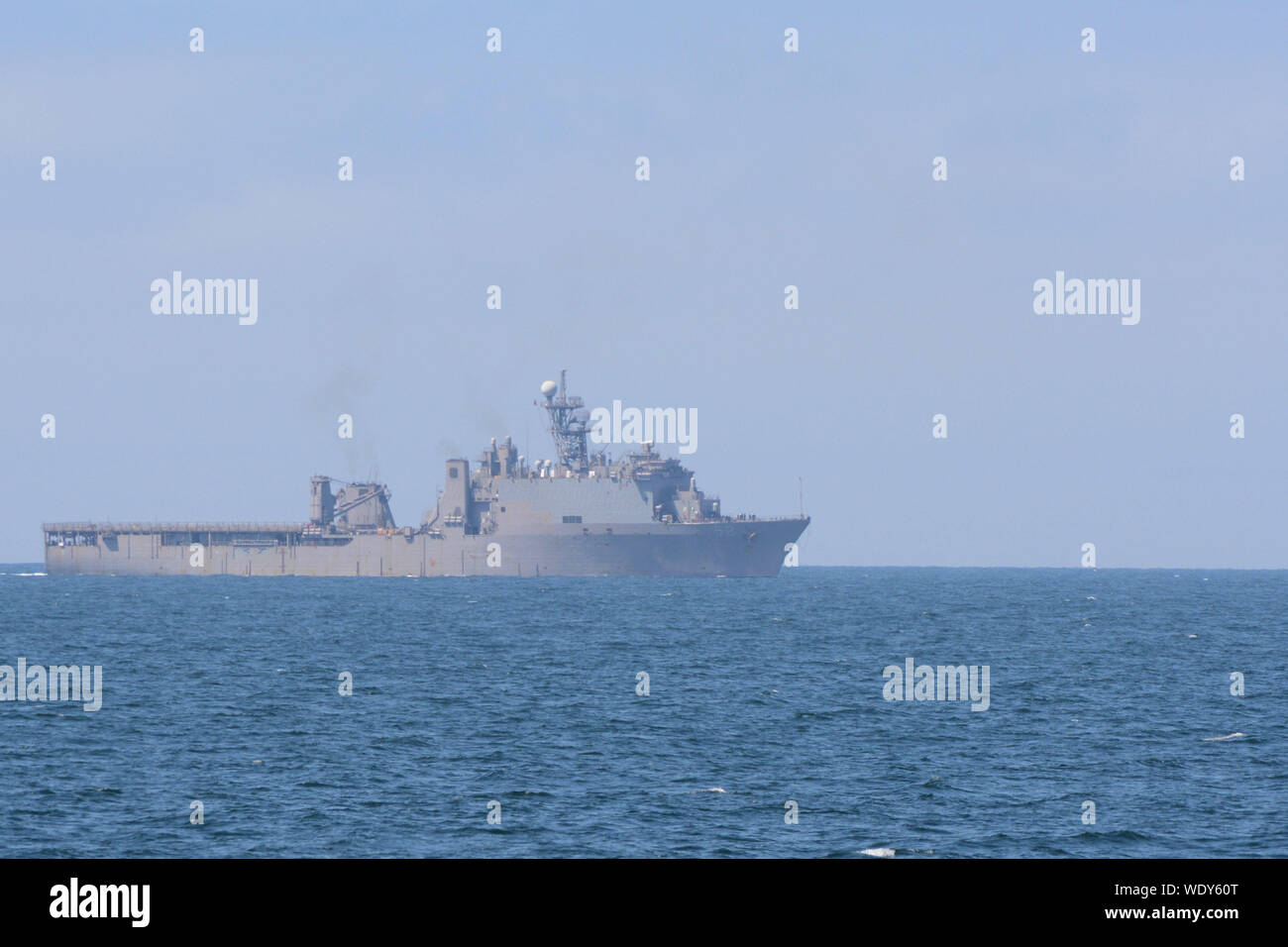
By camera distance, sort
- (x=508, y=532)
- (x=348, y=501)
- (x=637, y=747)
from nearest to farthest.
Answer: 1. (x=637, y=747)
2. (x=508, y=532)
3. (x=348, y=501)

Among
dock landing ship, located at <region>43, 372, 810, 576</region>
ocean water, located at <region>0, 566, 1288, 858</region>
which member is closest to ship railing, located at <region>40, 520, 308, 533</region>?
dock landing ship, located at <region>43, 372, 810, 576</region>

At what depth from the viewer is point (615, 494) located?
12231cm

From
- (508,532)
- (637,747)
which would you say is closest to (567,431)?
(508,532)

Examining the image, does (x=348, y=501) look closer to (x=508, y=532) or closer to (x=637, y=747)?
(x=508, y=532)

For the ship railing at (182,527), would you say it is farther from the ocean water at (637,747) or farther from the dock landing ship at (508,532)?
the ocean water at (637,747)

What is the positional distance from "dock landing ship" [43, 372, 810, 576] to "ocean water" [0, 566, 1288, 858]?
54.5 m

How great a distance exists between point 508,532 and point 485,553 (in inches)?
158

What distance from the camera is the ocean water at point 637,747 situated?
74.3ft

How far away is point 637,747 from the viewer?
31.4m

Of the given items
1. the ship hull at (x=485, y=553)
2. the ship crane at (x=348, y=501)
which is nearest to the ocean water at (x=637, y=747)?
the ship hull at (x=485, y=553)

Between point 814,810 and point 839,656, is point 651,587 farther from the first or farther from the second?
point 814,810

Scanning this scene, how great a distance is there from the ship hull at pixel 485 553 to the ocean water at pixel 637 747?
54.2 meters

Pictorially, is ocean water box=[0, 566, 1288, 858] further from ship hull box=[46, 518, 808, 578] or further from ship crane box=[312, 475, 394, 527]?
ship crane box=[312, 475, 394, 527]
